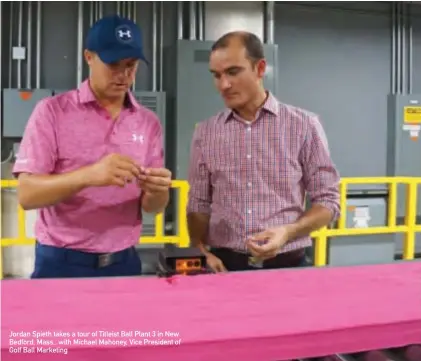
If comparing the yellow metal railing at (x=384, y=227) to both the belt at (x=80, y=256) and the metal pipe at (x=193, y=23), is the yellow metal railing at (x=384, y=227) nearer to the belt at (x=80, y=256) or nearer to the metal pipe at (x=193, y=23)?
the metal pipe at (x=193, y=23)

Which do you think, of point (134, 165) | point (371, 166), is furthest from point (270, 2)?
point (134, 165)

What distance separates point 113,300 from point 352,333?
21.8 inches

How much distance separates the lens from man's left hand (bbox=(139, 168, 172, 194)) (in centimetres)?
170

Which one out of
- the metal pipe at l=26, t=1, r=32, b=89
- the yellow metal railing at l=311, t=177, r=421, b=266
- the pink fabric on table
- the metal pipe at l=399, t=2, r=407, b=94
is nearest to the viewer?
the pink fabric on table

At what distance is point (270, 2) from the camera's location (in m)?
5.30

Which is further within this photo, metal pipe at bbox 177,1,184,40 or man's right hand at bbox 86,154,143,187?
metal pipe at bbox 177,1,184,40

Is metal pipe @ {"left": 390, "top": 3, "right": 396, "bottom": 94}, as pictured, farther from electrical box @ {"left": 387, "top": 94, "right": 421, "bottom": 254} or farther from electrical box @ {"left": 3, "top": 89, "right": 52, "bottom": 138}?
electrical box @ {"left": 3, "top": 89, "right": 52, "bottom": 138}

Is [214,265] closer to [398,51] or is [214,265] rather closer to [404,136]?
[404,136]

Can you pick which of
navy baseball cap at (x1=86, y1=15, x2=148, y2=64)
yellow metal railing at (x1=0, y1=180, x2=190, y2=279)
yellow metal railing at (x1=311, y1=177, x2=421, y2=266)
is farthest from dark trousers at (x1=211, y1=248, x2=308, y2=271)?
yellow metal railing at (x1=311, y1=177, x2=421, y2=266)

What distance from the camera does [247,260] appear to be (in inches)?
79.6

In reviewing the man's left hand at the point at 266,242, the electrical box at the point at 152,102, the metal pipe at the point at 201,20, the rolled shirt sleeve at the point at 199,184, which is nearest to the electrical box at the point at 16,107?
the electrical box at the point at 152,102

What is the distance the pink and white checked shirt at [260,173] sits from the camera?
2057 millimetres

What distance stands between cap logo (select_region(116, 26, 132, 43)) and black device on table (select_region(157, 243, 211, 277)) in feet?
2.29

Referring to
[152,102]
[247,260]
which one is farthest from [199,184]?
[152,102]
